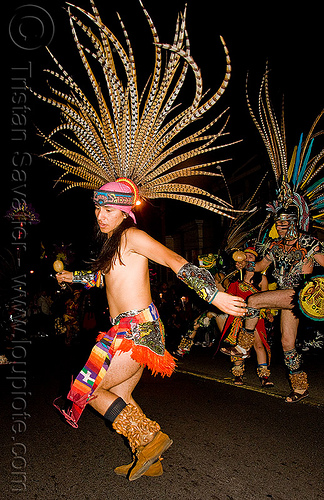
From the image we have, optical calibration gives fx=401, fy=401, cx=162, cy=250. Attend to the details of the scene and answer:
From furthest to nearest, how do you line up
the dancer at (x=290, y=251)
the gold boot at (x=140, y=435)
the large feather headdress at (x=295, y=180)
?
the large feather headdress at (x=295, y=180)
the dancer at (x=290, y=251)
the gold boot at (x=140, y=435)

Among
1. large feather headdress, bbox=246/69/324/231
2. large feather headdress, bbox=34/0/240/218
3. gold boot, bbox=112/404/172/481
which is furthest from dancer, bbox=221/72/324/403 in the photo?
gold boot, bbox=112/404/172/481

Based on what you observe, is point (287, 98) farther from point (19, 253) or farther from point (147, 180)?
point (147, 180)

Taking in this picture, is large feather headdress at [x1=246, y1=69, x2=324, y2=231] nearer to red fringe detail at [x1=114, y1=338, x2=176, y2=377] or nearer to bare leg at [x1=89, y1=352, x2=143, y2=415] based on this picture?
red fringe detail at [x1=114, y1=338, x2=176, y2=377]

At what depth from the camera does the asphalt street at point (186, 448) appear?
279 cm

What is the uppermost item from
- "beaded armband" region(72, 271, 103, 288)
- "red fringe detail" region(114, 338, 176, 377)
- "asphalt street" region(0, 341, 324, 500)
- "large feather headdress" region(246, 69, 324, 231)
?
"large feather headdress" region(246, 69, 324, 231)

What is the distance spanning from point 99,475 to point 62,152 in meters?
2.79

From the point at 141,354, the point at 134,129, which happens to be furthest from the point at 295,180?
the point at 141,354

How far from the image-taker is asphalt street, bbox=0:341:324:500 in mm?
2793

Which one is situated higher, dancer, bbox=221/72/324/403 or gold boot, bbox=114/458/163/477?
dancer, bbox=221/72/324/403

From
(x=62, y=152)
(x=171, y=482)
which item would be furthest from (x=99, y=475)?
(x=62, y=152)

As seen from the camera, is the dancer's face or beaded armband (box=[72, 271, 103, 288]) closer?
the dancer's face

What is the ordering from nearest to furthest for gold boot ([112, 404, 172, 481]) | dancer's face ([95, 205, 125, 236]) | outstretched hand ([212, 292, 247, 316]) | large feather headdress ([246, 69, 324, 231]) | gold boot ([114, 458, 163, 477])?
outstretched hand ([212, 292, 247, 316]), gold boot ([112, 404, 172, 481]), gold boot ([114, 458, 163, 477]), dancer's face ([95, 205, 125, 236]), large feather headdress ([246, 69, 324, 231])

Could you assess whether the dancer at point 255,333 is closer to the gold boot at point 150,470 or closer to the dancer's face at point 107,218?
the gold boot at point 150,470

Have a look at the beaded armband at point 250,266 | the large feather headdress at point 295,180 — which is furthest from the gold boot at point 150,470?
the large feather headdress at point 295,180
